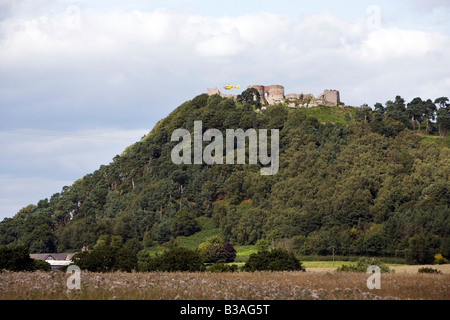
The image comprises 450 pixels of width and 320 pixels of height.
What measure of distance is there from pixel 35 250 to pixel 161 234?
2986 centimetres

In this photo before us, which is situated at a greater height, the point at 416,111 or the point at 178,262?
the point at 416,111

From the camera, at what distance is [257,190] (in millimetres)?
138750

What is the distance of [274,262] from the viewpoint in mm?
44531

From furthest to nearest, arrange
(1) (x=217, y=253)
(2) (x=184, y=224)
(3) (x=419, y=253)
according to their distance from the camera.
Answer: (2) (x=184, y=224) < (1) (x=217, y=253) < (3) (x=419, y=253)

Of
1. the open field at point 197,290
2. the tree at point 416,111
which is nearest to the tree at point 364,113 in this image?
the tree at point 416,111

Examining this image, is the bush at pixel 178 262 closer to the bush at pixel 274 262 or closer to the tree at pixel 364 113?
the bush at pixel 274 262

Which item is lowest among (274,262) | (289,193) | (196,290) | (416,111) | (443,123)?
(274,262)

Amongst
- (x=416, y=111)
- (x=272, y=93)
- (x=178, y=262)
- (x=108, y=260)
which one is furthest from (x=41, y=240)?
(x=178, y=262)

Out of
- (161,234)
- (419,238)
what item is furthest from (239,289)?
(161,234)

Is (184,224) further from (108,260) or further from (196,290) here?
(196,290)

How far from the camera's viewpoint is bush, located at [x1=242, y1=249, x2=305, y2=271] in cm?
4409

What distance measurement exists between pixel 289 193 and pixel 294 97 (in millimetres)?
52912

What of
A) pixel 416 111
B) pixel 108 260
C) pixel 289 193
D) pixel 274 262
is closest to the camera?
pixel 274 262
